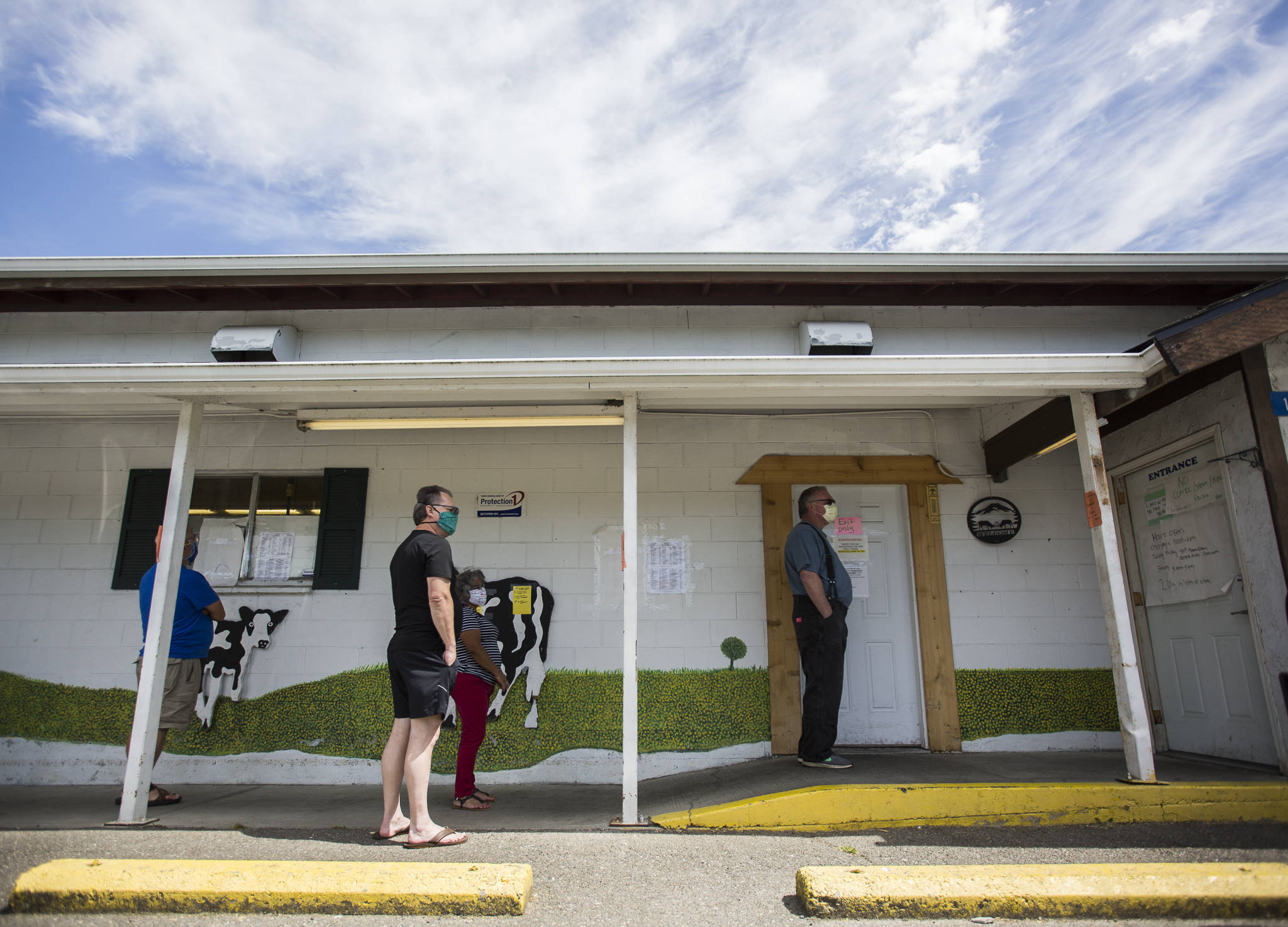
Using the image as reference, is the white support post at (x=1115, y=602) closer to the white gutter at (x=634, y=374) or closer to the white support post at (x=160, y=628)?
the white gutter at (x=634, y=374)

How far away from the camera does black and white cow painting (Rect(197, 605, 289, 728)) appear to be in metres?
5.62

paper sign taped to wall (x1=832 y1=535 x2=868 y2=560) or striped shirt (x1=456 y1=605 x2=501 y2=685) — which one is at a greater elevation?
paper sign taped to wall (x1=832 y1=535 x2=868 y2=560)

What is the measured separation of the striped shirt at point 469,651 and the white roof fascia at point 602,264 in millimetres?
2611

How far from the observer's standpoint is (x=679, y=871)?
3.26 metres

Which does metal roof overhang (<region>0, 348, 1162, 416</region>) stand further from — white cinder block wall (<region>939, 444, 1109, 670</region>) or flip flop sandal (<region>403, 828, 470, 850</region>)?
flip flop sandal (<region>403, 828, 470, 850</region>)

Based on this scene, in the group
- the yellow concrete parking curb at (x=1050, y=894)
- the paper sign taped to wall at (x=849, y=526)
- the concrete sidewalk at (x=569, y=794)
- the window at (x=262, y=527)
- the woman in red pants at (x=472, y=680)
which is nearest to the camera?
the yellow concrete parking curb at (x=1050, y=894)

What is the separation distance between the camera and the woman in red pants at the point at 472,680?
4.51m

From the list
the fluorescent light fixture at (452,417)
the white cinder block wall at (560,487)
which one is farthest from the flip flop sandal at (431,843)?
the fluorescent light fixture at (452,417)

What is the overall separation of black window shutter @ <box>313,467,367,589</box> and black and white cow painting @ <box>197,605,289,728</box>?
1.44 feet

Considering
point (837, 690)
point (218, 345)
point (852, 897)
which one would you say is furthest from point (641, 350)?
point (852, 897)

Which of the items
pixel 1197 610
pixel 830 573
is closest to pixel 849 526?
pixel 830 573

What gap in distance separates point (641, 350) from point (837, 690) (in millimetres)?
2871

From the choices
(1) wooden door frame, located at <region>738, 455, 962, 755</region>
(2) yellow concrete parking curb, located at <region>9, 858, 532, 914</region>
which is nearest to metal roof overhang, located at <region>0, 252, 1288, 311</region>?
(1) wooden door frame, located at <region>738, 455, 962, 755</region>

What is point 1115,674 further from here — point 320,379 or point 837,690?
point 320,379
